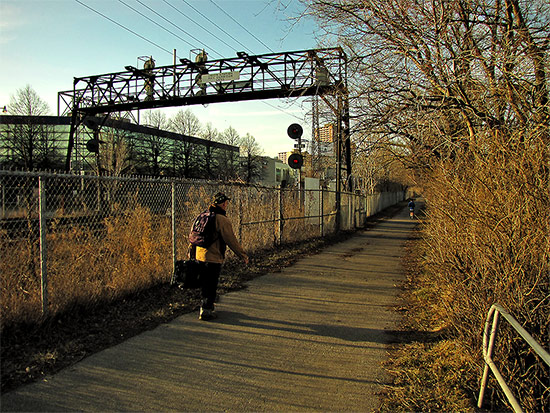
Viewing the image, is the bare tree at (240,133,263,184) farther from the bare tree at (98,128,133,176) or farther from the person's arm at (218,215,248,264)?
the person's arm at (218,215,248,264)

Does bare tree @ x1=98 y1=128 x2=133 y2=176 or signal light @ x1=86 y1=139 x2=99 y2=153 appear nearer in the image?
signal light @ x1=86 y1=139 x2=99 y2=153

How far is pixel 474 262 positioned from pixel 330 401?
2103mm

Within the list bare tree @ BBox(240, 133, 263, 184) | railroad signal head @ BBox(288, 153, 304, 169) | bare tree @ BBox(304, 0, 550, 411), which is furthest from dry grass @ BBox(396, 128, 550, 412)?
bare tree @ BBox(240, 133, 263, 184)

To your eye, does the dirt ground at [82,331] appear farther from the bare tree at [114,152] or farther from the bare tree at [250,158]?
the bare tree at [250,158]

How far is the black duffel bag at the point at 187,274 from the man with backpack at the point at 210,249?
0.06m

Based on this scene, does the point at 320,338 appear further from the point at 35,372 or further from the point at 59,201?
the point at 59,201

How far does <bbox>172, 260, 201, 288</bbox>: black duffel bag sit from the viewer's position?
5250mm

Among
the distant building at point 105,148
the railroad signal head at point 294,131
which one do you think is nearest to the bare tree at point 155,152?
the distant building at point 105,148

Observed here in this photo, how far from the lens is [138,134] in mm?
43750

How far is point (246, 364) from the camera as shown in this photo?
404cm

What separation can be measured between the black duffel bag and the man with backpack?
2.2 inches

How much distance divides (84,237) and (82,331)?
5.03 ft

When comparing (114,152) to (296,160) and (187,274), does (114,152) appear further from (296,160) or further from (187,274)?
(187,274)

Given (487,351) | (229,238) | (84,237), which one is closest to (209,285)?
(229,238)
